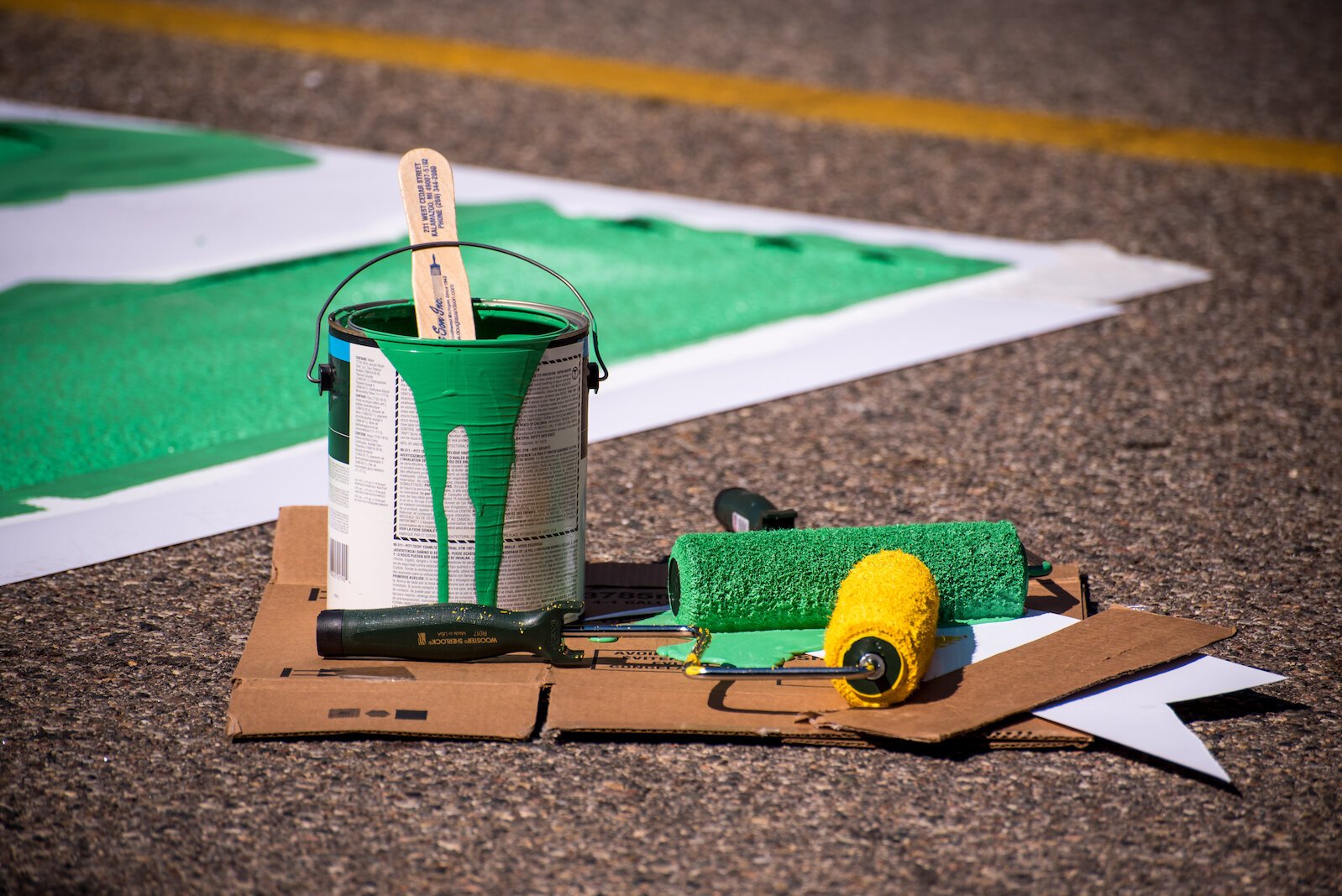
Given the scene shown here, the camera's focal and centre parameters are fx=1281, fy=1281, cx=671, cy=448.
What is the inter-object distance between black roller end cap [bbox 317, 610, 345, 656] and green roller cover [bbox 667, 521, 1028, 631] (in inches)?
23.4

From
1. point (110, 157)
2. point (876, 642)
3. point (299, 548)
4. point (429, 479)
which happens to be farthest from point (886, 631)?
point (110, 157)

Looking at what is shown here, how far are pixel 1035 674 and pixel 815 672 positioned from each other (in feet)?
1.37

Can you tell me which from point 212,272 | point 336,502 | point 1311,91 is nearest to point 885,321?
point 212,272

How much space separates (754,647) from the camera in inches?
90.3

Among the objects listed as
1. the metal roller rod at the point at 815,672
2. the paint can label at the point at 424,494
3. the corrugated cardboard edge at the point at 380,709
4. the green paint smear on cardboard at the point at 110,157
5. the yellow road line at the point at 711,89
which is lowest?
the corrugated cardboard edge at the point at 380,709

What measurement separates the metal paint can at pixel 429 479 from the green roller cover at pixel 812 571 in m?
0.24

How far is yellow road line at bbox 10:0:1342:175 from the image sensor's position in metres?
6.81

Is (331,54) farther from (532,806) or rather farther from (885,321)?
(532,806)

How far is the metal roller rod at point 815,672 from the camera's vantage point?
2.04m

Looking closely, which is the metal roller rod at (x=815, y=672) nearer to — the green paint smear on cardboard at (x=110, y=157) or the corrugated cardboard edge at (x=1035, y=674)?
the corrugated cardboard edge at (x=1035, y=674)

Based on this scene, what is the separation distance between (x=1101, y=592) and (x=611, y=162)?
4.26 metres

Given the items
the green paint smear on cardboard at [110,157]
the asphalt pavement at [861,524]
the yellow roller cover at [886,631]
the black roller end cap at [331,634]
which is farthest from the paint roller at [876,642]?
the green paint smear on cardboard at [110,157]

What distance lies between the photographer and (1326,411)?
3742 millimetres

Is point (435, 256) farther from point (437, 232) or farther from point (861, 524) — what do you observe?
point (861, 524)
